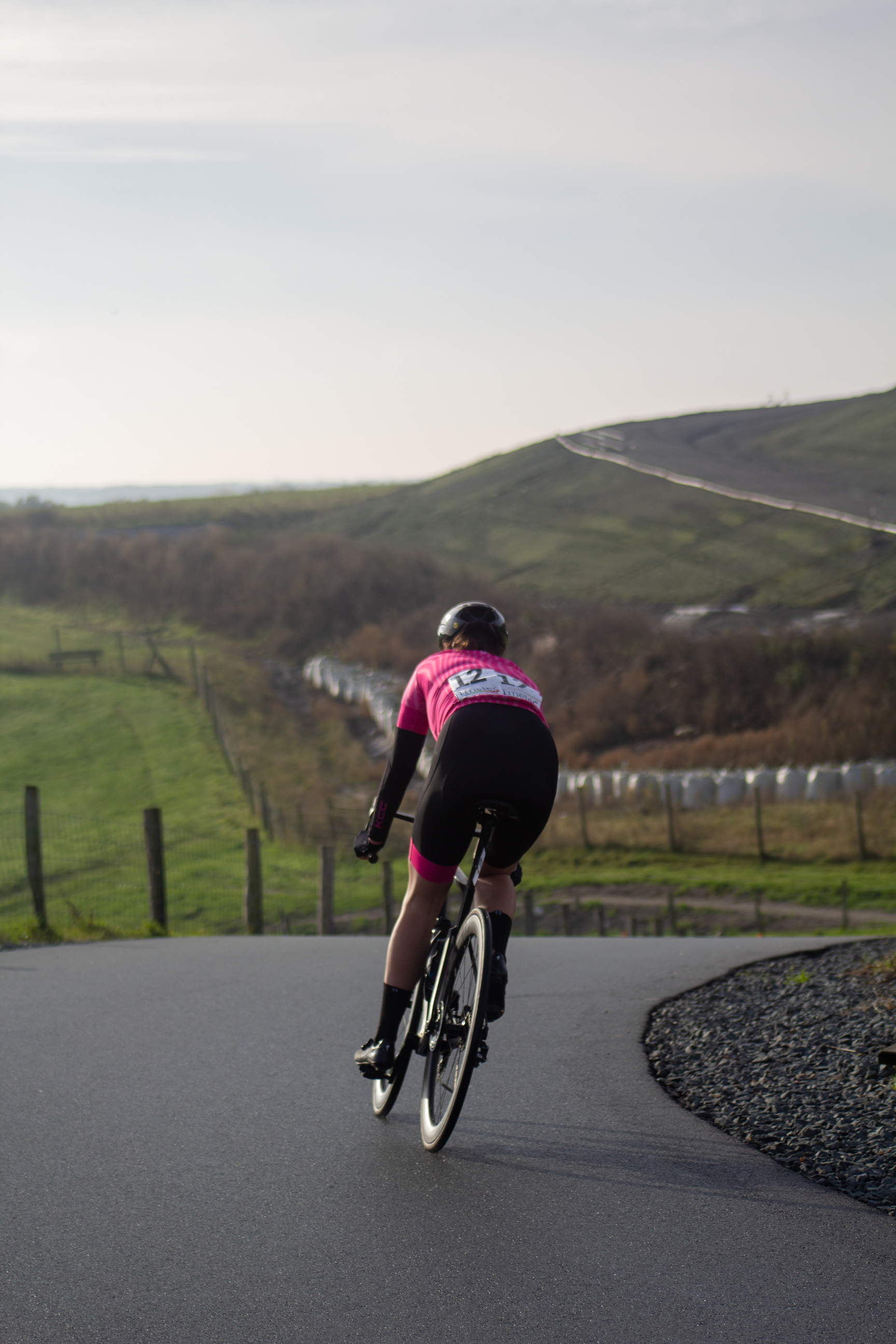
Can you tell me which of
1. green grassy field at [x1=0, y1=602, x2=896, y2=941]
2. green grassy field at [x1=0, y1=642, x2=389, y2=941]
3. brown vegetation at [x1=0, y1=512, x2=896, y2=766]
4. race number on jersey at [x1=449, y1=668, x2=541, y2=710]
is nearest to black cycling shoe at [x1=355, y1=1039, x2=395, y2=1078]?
race number on jersey at [x1=449, y1=668, x2=541, y2=710]

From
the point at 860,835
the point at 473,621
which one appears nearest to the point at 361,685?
the point at 860,835

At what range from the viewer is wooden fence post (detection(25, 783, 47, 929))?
12375 mm

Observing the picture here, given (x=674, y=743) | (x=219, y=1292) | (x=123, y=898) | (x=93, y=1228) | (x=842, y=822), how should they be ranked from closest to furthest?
1. (x=219, y=1292)
2. (x=93, y=1228)
3. (x=123, y=898)
4. (x=842, y=822)
5. (x=674, y=743)

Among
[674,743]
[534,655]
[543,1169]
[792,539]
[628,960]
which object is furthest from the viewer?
[792,539]

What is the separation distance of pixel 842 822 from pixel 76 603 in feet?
178

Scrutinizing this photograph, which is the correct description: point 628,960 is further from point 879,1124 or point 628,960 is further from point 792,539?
point 792,539

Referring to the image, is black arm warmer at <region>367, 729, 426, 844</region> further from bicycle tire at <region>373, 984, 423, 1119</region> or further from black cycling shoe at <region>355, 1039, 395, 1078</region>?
black cycling shoe at <region>355, 1039, 395, 1078</region>

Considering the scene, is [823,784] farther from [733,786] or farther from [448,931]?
[448,931]

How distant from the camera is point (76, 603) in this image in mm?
76250

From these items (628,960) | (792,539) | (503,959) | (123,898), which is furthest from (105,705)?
(503,959)

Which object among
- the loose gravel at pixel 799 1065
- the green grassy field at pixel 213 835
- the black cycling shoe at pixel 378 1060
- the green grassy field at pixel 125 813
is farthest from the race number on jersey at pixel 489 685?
the green grassy field at pixel 213 835

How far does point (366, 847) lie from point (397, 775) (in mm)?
435

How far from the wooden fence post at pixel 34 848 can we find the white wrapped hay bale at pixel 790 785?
29.2m

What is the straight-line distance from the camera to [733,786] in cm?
3888
